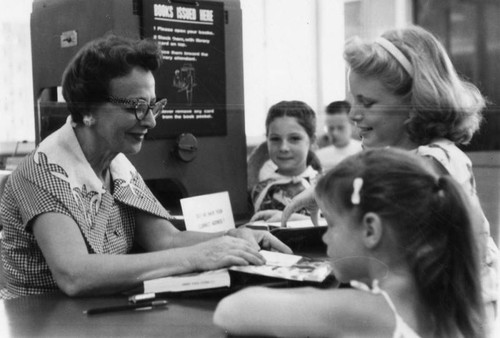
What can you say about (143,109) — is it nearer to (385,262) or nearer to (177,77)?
(177,77)

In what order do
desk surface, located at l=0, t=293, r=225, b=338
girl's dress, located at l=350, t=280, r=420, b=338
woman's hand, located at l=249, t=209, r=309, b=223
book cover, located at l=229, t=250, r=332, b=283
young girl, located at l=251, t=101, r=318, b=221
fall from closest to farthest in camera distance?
1. girl's dress, located at l=350, t=280, r=420, b=338
2. desk surface, located at l=0, t=293, r=225, b=338
3. book cover, located at l=229, t=250, r=332, b=283
4. woman's hand, located at l=249, t=209, r=309, b=223
5. young girl, located at l=251, t=101, r=318, b=221

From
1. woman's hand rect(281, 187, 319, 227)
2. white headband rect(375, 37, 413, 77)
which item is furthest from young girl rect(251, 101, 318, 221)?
white headband rect(375, 37, 413, 77)

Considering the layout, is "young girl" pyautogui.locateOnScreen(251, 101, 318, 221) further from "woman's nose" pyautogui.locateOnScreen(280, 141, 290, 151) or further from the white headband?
the white headband

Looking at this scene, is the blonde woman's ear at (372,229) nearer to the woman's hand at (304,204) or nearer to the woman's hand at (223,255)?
the woman's hand at (223,255)

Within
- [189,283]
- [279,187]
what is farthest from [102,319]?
[279,187]

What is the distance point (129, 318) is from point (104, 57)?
0.66 metres

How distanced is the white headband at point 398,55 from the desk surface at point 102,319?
1.84 feet

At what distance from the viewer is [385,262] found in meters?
0.77

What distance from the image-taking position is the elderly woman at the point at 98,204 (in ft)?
3.78

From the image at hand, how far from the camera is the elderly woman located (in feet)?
3.78

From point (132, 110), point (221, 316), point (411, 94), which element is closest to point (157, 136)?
point (132, 110)

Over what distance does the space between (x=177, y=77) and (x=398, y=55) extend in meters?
0.65

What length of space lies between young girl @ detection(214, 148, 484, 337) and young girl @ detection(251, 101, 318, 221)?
48.0 inches

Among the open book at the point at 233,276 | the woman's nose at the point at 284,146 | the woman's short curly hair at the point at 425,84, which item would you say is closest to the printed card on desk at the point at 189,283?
the open book at the point at 233,276
